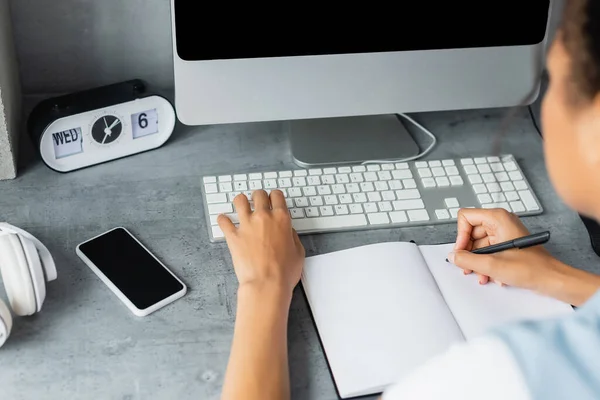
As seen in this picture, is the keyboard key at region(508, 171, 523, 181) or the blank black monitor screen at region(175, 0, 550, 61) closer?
the blank black monitor screen at region(175, 0, 550, 61)

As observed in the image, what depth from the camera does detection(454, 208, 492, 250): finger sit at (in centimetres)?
86

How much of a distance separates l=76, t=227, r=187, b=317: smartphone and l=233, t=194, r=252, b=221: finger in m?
0.11

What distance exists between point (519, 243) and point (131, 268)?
44 centimetres

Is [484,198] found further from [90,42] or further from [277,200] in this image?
[90,42]

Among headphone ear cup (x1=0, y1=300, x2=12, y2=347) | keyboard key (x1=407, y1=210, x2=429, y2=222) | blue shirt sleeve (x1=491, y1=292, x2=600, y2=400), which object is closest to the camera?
blue shirt sleeve (x1=491, y1=292, x2=600, y2=400)

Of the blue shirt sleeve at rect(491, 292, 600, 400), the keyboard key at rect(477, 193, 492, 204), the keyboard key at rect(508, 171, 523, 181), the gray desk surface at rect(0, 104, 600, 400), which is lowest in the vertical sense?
the gray desk surface at rect(0, 104, 600, 400)

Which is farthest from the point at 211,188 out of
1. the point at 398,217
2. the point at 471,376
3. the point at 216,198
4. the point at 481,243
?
the point at 471,376

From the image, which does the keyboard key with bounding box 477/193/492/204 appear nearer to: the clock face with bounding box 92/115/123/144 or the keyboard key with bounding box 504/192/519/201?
the keyboard key with bounding box 504/192/519/201

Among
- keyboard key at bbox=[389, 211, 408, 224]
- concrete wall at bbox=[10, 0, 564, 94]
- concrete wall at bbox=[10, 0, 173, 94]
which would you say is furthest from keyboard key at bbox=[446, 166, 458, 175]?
concrete wall at bbox=[10, 0, 173, 94]

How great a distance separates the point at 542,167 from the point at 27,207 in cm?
70

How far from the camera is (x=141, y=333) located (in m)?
0.75

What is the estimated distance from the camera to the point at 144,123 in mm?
991

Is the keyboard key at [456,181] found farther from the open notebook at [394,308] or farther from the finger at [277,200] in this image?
the finger at [277,200]

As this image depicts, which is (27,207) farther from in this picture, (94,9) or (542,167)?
(542,167)
